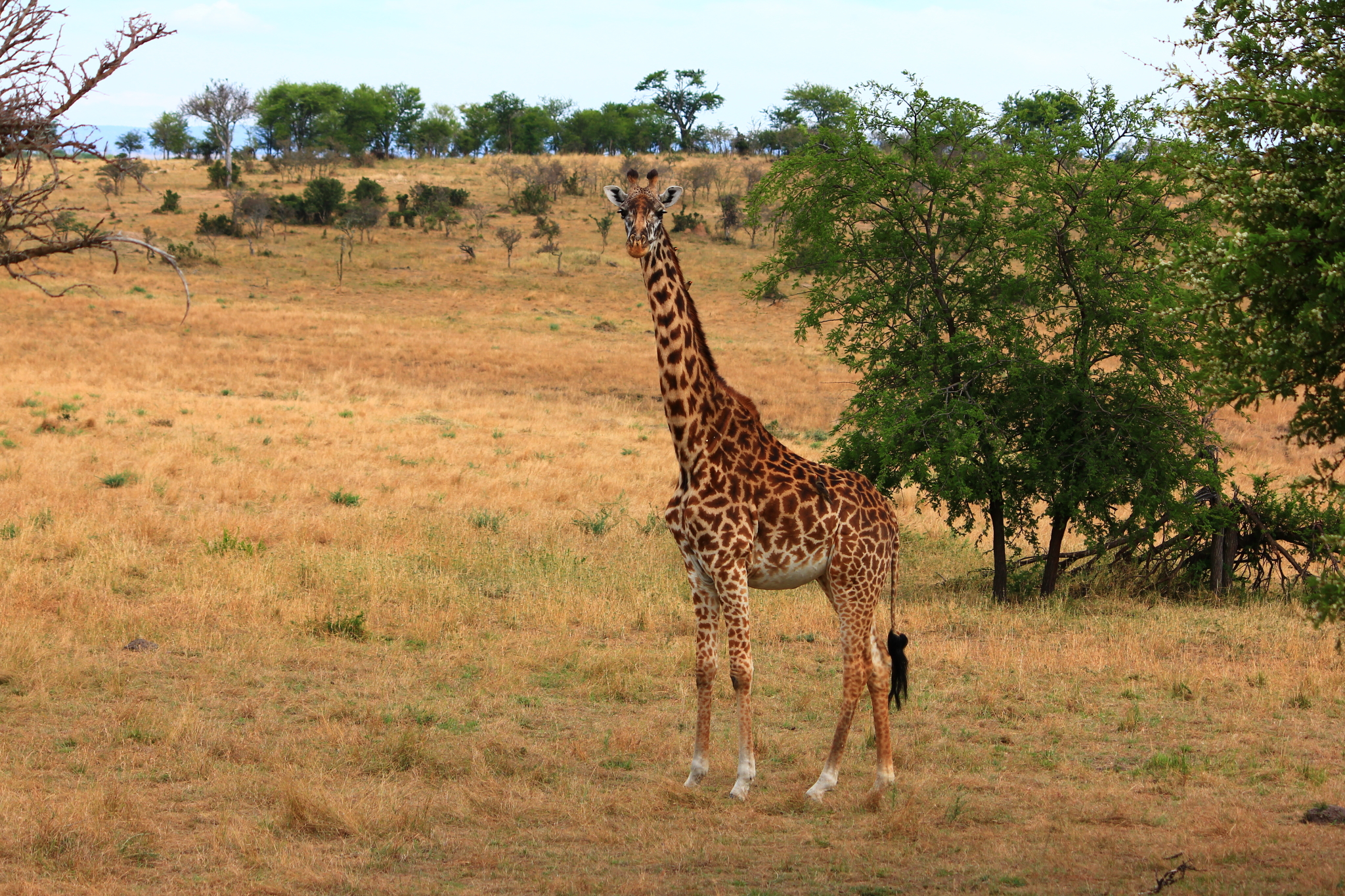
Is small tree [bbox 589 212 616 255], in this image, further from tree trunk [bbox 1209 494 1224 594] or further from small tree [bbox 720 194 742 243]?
tree trunk [bbox 1209 494 1224 594]

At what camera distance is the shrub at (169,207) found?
59156 millimetres

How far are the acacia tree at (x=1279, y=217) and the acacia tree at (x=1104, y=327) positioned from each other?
7.15 metres

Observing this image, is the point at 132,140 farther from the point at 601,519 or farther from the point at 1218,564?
the point at 1218,564

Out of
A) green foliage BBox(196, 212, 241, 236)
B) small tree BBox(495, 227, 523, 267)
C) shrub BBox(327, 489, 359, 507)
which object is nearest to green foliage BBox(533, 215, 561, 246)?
small tree BBox(495, 227, 523, 267)

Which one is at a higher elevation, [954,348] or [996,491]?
[954,348]

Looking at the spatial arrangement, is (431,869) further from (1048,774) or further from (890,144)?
(890,144)

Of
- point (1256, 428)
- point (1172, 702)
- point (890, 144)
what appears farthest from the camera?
point (1256, 428)

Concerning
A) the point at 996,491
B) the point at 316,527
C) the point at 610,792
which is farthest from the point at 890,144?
the point at 610,792

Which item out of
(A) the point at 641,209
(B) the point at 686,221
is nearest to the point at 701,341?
(A) the point at 641,209

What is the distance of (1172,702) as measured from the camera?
30.8 ft

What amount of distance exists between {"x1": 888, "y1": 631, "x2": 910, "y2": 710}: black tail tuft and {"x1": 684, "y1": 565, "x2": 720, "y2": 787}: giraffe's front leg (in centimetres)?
124

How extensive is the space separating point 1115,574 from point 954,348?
395cm

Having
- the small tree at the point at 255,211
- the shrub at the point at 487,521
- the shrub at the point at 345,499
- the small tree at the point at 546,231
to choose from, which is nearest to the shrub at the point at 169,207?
the small tree at the point at 255,211

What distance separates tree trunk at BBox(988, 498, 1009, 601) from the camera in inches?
540
